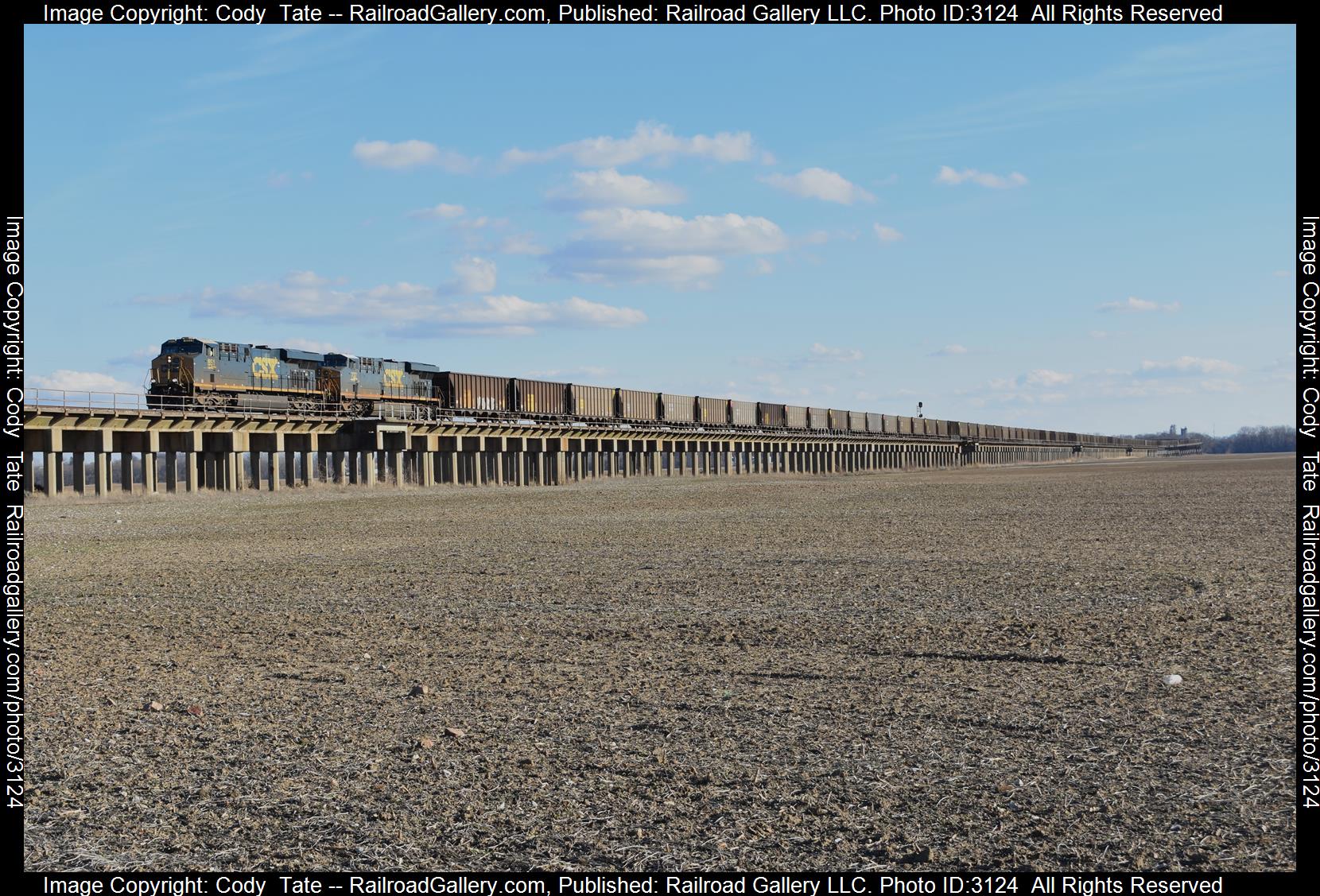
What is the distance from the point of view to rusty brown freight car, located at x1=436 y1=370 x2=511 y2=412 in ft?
205

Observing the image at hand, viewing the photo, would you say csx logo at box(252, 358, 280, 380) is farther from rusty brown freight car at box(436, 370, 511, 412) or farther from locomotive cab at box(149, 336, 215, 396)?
rusty brown freight car at box(436, 370, 511, 412)

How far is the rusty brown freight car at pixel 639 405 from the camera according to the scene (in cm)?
8356

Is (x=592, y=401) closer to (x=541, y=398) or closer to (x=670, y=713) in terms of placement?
(x=541, y=398)

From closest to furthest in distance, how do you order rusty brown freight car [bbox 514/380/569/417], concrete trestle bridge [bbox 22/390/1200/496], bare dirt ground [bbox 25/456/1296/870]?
1. bare dirt ground [bbox 25/456/1296/870]
2. concrete trestle bridge [bbox 22/390/1200/496]
3. rusty brown freight car [bbox 514/380/569/417]

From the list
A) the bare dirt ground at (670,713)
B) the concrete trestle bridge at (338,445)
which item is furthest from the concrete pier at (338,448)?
the bare dirt ground at (670,713)

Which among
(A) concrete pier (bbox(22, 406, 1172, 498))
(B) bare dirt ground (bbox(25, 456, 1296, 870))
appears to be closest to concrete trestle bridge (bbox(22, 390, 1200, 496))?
(A) concrete pier (bbox(22, 406, 1172, 498))

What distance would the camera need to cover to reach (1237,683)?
798 centimetres

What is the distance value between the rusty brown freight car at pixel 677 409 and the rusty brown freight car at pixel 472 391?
2161cm

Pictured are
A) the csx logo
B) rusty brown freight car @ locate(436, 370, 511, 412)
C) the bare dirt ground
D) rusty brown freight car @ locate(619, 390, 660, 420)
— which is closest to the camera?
the bare dirt ground

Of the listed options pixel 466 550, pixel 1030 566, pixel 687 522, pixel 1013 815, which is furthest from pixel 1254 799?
pixel 687 522

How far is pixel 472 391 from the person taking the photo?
64.8 m

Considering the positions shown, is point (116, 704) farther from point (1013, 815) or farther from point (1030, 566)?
point (1030, 566)

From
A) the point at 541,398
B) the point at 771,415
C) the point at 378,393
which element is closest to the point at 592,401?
the point at 541,398

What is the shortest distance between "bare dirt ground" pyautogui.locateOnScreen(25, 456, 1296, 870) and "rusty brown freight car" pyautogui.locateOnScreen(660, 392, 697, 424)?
71.7 m
